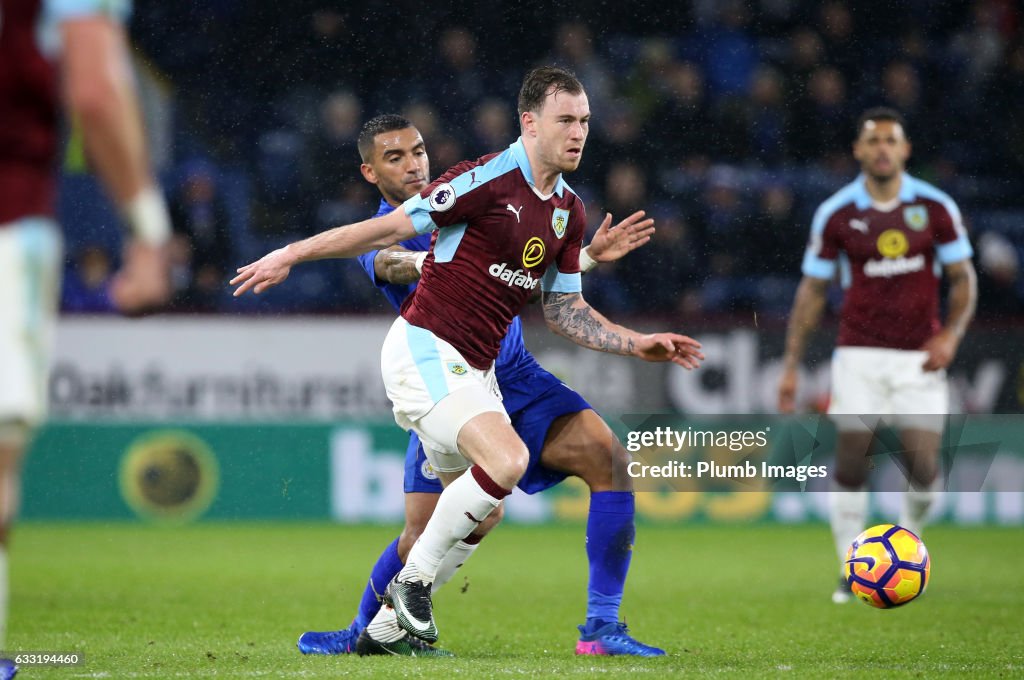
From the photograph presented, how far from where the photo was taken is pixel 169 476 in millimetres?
12188

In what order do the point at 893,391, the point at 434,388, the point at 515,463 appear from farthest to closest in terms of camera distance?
1. the point at 893,391
2. the point at 434,388
3. the point at 515,463

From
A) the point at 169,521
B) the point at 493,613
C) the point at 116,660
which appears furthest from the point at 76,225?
the point at 116,660

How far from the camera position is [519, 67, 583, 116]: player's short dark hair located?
17.5 feet

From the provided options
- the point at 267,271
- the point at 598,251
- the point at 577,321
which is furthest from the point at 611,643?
the point at 267,271

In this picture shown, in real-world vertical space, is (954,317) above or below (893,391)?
above

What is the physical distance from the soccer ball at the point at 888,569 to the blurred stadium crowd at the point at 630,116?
22.0ft

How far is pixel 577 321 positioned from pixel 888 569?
66.9 inches

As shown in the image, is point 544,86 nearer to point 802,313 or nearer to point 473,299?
point 473,299

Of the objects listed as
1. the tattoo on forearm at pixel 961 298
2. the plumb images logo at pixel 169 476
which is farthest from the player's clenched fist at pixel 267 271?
the plumb images logo at pixel 169 476

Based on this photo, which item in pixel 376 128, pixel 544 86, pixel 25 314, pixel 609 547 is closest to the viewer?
pixel 25 314

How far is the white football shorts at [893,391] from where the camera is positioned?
26.8 feet

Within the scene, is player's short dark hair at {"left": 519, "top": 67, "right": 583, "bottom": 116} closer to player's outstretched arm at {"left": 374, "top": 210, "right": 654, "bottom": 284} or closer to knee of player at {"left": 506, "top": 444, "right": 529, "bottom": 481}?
player's outstretched arm at {"left": 374, "top": 210, "right": 654, "bottom": 284}

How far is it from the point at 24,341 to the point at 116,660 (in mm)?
2604

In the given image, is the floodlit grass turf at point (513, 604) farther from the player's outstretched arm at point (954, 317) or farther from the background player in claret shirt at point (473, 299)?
the player's outstretched arm at point (954, 317)
